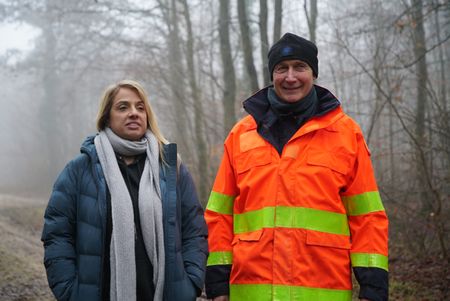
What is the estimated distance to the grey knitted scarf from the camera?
8.72ft

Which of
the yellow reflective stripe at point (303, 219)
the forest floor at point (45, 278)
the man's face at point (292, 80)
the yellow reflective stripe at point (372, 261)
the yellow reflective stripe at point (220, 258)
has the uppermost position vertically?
the man's face at point (292, 80)

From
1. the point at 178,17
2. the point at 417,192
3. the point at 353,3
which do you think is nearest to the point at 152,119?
the point at 417,192

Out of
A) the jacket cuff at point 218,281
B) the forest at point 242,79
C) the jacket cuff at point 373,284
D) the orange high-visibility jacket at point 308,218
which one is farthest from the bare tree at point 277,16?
the jacket cuff at point 373,284

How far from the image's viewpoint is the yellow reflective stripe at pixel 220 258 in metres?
2.84

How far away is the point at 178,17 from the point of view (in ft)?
49.5

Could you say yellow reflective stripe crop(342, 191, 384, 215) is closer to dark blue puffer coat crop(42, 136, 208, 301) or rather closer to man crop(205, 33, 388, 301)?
man crop(205, 33, 388, 301)

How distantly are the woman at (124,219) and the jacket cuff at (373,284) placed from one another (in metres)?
0.99

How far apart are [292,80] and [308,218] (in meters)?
0.86

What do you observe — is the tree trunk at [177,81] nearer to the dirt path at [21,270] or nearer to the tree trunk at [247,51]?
the tree trunk at [247,51]

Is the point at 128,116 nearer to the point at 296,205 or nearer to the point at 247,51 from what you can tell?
the point at 296,205

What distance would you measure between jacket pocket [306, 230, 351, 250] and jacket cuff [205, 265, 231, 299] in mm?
579

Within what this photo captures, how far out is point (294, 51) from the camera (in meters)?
2.83

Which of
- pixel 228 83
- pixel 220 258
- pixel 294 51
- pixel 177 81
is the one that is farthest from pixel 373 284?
pixel 177 81

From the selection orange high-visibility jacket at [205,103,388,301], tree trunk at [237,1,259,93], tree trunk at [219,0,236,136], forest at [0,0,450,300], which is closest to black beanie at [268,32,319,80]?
orange high-visibility jacket at [205,103,388,301]
